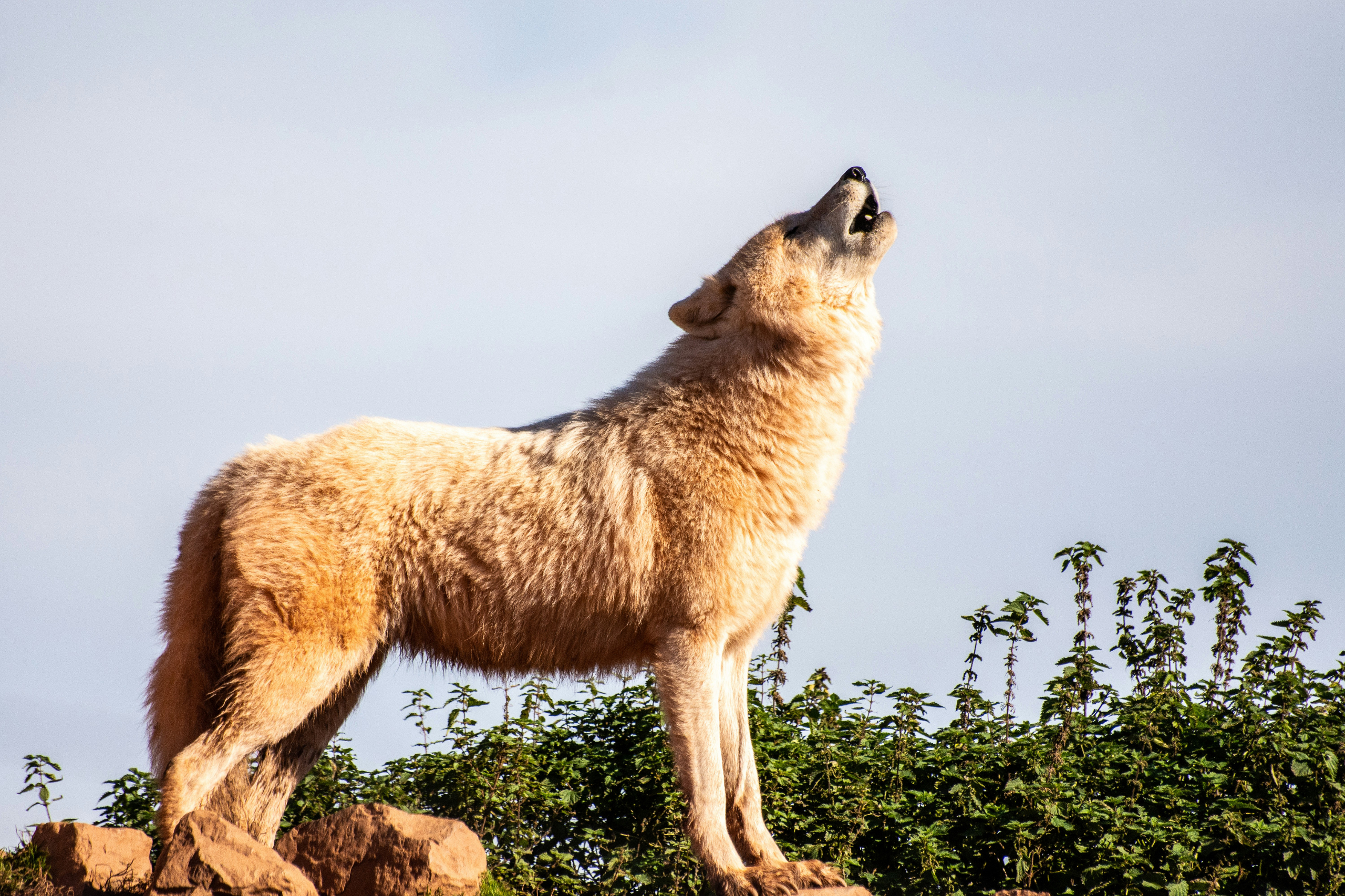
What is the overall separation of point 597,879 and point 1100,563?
13.3ft

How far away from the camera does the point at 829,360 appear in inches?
229

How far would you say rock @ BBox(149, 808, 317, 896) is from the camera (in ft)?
15.4

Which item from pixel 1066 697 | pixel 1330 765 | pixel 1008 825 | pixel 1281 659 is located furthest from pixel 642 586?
pixel 1281 659

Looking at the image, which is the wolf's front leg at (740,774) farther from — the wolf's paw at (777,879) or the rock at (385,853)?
the rock at (385,853)

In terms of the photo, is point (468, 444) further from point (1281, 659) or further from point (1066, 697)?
point (1281, 659)

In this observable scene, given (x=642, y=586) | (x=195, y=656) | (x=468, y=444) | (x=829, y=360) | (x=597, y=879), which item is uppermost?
(x=829, y=360)

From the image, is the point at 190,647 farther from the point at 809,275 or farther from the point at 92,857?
the point at 809,275

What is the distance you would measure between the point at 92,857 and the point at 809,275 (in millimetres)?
4416

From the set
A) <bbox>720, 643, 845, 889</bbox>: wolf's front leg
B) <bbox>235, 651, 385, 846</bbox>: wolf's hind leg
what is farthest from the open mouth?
<bbox>235, 651, 385, 846</bbox>: wolf's hind leg

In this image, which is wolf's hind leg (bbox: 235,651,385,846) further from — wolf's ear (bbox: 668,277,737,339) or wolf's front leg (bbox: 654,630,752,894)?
wolf's ear (bbox: 668,277,737,339)

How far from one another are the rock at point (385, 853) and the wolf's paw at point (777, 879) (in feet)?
3.57

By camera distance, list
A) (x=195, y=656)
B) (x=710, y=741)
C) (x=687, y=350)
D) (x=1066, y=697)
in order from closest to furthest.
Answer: (x=710, y=741) → (x=195, y=656) → (x=687, y=350) → (x=1066, y=697)

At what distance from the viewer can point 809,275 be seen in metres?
5.91

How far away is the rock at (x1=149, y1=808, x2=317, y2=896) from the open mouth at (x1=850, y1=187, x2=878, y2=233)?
13.0ft
